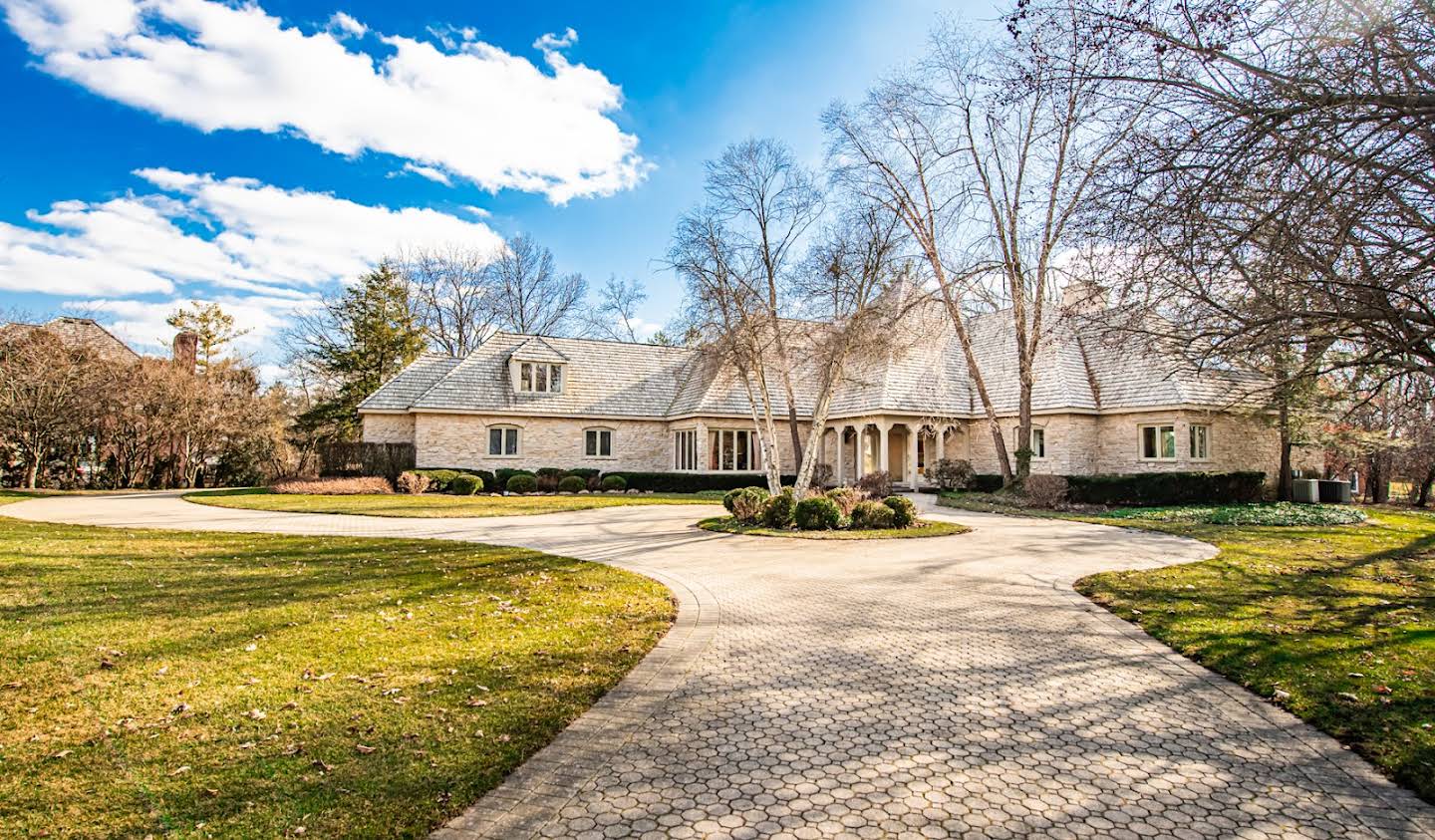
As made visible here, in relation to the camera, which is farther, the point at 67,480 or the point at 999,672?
the point at 67,480

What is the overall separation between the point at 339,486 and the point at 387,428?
493 centimetres

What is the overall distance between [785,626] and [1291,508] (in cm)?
1928

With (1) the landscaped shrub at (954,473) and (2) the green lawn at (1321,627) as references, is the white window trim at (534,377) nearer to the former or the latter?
(1) the landscaped shrub at (954,473)

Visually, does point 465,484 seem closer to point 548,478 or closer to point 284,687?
point 548,478

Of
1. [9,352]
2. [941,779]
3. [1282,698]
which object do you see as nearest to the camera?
[941,779]

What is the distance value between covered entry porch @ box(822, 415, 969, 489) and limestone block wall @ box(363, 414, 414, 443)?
16.9m

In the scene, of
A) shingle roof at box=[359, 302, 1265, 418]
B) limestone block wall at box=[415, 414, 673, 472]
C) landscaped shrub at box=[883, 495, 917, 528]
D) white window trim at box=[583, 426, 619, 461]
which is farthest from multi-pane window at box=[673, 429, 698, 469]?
landscaped shrub at box=[883, 495, 917, 528]

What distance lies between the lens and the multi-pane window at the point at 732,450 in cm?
3155

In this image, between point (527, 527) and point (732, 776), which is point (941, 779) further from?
point (527, 527)

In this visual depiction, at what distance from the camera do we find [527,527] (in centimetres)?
1611

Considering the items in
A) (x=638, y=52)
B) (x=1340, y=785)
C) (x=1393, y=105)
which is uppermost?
(x=638, y=52)

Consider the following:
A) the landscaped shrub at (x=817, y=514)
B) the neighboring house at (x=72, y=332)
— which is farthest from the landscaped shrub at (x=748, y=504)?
the neighboring house at (x=72, y=332)

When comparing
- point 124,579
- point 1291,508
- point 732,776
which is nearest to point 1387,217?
point 732,776

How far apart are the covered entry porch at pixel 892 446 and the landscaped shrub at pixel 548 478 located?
423 inches
